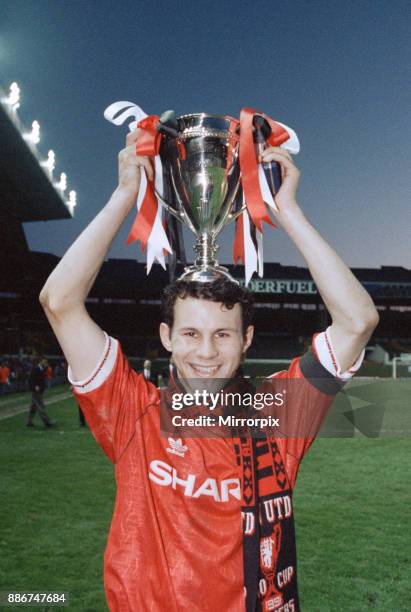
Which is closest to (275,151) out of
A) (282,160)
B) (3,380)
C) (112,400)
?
(282,160)

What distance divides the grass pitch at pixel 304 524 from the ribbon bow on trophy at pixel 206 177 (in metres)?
3.09

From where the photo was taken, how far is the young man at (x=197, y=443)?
1.66 meters

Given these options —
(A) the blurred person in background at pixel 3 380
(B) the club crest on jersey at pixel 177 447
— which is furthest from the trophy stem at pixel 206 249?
(A) the blurred person in background at pixel 3 380

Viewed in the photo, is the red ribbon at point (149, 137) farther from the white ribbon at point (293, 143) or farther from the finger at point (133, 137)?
the white ribbon at point (293, 143)

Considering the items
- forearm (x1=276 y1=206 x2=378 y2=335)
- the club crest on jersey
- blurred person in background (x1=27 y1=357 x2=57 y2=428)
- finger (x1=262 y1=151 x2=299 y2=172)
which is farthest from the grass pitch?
finger (x1=262 y1=151 x2=299 y2=172)

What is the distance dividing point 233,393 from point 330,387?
33 cm

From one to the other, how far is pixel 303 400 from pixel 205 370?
0.37 metres

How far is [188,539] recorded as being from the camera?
167 centimetres

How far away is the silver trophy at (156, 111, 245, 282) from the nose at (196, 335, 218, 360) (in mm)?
217

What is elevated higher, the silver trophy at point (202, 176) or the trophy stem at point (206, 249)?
the silver trophy at point (202, 176)

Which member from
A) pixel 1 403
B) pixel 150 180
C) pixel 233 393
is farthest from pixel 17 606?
pixel 1 403

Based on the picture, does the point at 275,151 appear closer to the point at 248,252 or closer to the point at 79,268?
the point at 248,252

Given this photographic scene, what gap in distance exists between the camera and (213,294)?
1840mm

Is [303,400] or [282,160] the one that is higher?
[282,160]
